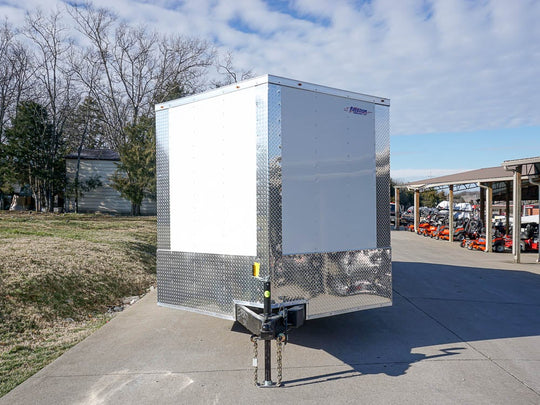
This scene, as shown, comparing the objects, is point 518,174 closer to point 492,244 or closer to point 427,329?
point 492,244

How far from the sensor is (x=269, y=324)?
13.6ft

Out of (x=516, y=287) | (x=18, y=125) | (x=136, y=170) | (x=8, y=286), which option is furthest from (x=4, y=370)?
(x=18, y=125)

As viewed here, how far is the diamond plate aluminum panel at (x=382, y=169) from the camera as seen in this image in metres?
5.57

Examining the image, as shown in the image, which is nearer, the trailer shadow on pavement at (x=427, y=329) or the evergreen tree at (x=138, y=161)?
the trailer shadow on pavement at (x=427, y=329)

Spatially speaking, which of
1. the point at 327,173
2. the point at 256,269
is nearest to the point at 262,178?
the point at 327,173

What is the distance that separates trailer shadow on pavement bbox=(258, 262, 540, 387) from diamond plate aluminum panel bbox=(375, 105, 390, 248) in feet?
4.59

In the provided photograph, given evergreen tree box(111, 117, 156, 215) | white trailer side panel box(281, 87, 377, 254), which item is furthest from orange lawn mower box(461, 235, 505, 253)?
evergreen tree box(111, 117, 156, 215)

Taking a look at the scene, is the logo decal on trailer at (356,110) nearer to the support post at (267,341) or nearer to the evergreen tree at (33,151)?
the support post at (267,341)

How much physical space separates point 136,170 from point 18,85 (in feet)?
39.1

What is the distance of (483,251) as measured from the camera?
18.1 m

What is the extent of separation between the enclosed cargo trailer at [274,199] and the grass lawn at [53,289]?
176 cm

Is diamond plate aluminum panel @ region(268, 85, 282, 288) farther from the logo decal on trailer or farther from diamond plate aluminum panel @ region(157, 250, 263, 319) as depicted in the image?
the logo decal on trailer

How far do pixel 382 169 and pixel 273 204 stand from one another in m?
1.84

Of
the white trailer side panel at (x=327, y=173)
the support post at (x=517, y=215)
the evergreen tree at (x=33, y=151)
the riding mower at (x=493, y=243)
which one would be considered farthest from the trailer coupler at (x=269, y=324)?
the evergreen tree at (x=33, y=151)
